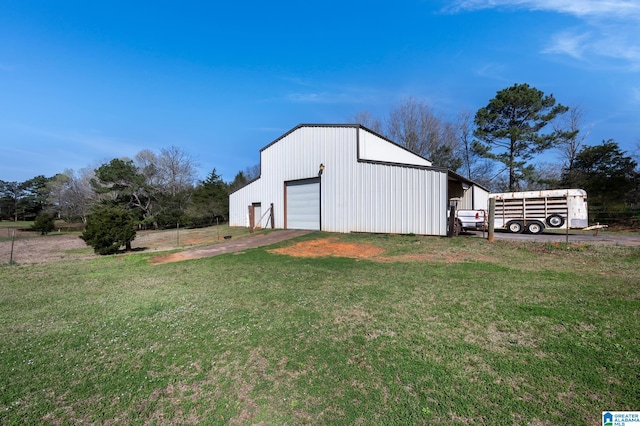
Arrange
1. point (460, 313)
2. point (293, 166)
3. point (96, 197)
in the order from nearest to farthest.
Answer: point (460, 313) → point (293, 166) → point (96, 197)

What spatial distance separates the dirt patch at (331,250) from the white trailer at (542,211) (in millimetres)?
10954

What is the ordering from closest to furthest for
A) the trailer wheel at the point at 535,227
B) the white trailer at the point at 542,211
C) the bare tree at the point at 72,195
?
1. the white trailer at the point at 542,211
2. the trailer wheel at the point at 535,227
3. the bare tree at the point at 72,195

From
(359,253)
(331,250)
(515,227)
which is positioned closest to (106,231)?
(331,250)

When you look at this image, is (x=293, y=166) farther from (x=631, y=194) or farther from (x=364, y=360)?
(x=631, y=194)

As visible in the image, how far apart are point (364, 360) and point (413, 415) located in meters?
0.82

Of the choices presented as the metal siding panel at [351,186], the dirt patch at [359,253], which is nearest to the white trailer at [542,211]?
the metal siding panel at [351,186]

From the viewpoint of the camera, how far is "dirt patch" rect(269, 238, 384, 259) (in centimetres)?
952

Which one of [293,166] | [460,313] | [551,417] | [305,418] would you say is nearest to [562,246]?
[460,313]

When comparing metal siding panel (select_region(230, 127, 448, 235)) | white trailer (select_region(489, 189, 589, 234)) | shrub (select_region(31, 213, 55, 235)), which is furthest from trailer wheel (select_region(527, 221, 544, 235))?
shrub (select_region(31, 213, 55, 235))

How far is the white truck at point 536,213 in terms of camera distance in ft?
47.8

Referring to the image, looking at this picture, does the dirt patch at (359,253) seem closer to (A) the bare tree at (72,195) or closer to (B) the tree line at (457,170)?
(B) the tree line at (457,170)

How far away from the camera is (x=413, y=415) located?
213cm

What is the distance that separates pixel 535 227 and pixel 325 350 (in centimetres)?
1754

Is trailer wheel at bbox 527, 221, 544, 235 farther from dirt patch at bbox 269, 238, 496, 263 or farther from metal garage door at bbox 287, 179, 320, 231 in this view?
metal garage door at bbox 287, 179, 320, 231
